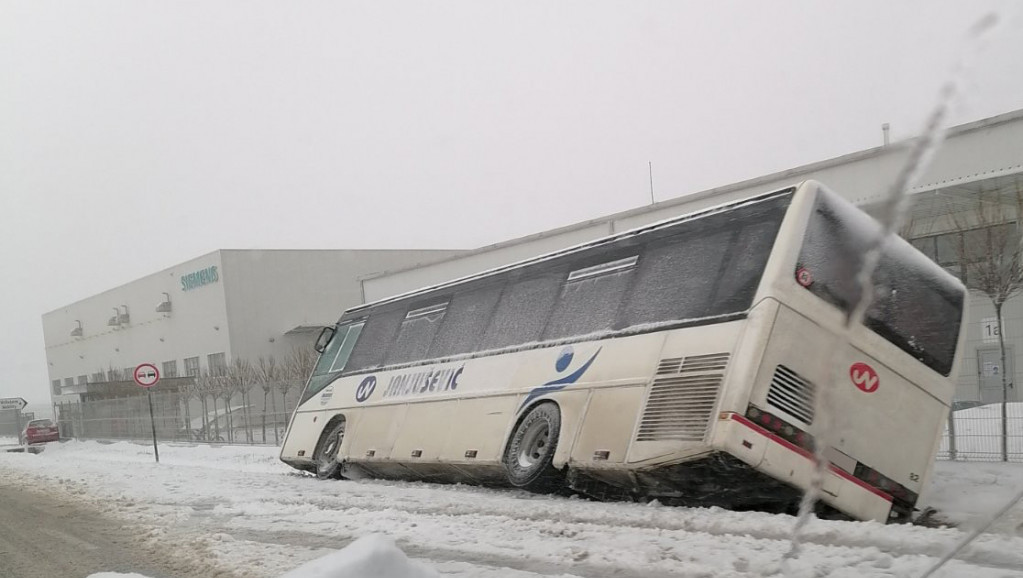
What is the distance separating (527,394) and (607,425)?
1.78m

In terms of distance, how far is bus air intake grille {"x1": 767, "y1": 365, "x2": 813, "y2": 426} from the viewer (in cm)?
795

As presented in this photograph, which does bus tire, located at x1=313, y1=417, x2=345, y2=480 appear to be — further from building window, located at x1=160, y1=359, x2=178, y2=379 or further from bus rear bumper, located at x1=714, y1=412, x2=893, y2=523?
building window, located at x1=160, y1=359, x2=178, y2=379

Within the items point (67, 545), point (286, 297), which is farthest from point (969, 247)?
point (286, 297)

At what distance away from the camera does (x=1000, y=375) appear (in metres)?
12.7

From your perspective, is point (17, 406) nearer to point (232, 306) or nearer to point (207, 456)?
point (232, 306)

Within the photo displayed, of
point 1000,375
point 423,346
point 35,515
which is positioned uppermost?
point 423,346

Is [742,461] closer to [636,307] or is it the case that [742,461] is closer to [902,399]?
[902,399]

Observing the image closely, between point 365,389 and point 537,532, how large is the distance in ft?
24.5

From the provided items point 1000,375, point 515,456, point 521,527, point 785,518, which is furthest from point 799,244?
Result: point 1000,375

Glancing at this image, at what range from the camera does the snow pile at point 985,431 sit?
39.5 feet

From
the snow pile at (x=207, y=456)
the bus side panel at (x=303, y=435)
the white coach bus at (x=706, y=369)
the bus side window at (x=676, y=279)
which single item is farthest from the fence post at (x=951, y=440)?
the snow pile at (x=207, y=456)

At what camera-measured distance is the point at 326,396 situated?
1616 cm

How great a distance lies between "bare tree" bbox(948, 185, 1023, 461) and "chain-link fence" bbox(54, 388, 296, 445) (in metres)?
22.2

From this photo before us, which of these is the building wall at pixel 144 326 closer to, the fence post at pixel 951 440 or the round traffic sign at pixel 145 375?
the round traffic sign at pixel 145 375
